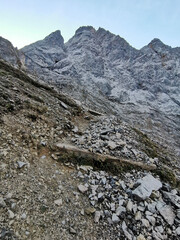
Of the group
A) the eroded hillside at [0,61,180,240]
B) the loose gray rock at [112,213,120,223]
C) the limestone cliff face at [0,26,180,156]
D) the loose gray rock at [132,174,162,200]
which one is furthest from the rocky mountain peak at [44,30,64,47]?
the loose gray rock at [112,213,120,223]

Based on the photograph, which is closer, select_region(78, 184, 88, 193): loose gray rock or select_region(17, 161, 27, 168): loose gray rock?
select_region(17, 161, 27, 168): loose gray rock

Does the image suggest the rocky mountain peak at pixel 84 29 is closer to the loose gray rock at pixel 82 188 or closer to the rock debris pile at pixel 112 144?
the rock debris pile at pixel 112 144

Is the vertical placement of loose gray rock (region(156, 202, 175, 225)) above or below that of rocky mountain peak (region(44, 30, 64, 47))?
below

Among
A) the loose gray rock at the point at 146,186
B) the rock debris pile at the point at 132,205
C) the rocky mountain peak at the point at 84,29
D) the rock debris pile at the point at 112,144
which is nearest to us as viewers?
the rock debris pile at the point at 132,205

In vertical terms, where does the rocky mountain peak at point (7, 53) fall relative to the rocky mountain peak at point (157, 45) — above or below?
below

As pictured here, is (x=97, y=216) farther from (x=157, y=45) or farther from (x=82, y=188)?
(x=157, y=45)

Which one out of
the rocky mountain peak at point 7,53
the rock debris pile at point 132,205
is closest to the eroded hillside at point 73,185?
the rock debris pile at point 132,205

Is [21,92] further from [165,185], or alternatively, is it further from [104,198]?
[165,185]

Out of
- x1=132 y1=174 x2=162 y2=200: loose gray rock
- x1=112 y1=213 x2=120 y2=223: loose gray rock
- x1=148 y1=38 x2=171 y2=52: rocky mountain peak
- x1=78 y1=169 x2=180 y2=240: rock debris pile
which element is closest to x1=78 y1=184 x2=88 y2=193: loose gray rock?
x1=78 y1=169 x2=180 y2=240: rock debris pile

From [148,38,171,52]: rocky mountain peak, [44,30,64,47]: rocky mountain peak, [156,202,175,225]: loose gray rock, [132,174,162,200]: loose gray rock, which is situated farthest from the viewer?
[44,30,64,47]: rocky mountain peak

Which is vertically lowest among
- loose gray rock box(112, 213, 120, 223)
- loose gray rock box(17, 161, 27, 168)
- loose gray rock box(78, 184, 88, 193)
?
loose gray rock box(112, 213, 120, 223)

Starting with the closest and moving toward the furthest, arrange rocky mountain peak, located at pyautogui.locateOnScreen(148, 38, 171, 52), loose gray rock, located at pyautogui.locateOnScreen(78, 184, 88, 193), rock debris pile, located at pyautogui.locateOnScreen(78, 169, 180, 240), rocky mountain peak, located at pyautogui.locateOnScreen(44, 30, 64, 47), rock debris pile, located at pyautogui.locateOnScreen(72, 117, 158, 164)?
rock debris pile, located at pyautogui.locateOnScreen(78, 169, 180, 240), loose gray rock, located at pyautogui.locateOnScreen(78, 184, 88, 193), rock debris pile, located at pyautogui.locateOnScreen(72, 117, 158, 164), rocky mountain peak, located at pyautogui.locateOnScreen(148, 38, 171, 52), rocky mountain peak, located at pyautogui.locateOnScreen(44, 30, 64, 47)

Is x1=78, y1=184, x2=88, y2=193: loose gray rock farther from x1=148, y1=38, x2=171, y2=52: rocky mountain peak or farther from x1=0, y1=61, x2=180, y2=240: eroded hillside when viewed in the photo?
x1=148, y1=38, x2=171, y2=52: rocky mountain peak

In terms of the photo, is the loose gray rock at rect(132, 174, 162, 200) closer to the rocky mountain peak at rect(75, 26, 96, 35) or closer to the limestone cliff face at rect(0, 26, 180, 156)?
the limestone cliff face at rect(0, 26, 180, 156)
